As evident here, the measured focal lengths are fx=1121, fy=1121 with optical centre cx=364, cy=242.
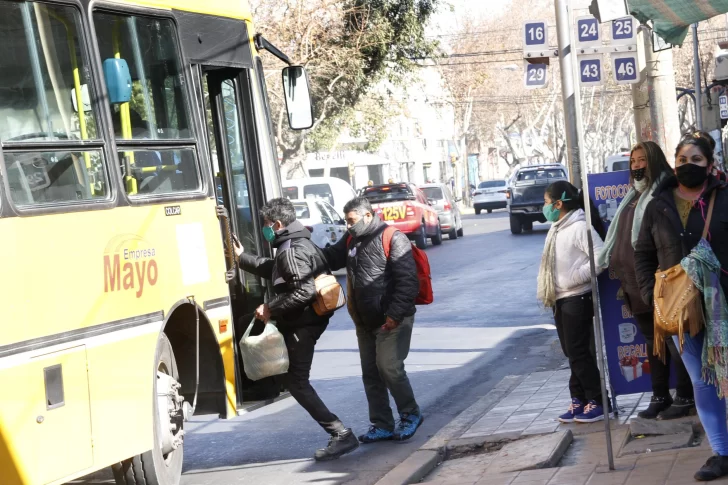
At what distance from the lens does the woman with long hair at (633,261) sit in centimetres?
724

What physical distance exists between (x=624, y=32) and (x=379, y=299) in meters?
4.04

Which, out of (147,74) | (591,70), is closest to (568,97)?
(591,70)

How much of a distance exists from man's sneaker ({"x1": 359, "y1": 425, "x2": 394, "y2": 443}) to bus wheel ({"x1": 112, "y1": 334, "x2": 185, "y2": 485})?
186 centimetres

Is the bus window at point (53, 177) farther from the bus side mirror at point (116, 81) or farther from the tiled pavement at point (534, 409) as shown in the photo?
the tiled pavement at point (534, 409)

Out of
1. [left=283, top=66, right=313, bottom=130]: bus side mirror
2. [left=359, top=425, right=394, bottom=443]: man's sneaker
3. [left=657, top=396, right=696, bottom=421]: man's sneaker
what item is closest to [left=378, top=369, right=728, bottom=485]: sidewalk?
[left=657, top=396, right=696, bottom=421]: man's sneaker

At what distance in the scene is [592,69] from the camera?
32.2 feet

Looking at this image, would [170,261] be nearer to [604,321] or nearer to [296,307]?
[296,307]

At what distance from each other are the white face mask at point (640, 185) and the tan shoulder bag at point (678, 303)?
57.7 inches

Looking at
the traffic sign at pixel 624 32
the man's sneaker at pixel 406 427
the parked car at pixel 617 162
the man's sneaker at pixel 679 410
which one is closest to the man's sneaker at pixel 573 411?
the man's sneaker at pixel 679 410

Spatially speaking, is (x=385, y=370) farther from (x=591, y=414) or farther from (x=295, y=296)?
(x=591, y=414)

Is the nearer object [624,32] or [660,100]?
[624,32]

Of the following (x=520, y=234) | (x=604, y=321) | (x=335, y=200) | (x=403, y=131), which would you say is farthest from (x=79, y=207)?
(x=403, y=131)

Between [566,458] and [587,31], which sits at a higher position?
[587,31]

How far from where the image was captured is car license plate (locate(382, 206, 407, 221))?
1121 inches
